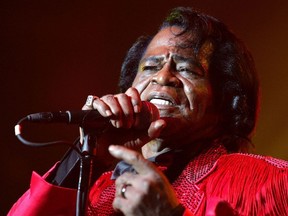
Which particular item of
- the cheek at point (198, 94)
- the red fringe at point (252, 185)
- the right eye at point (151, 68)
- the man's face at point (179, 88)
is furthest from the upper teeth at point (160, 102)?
the red fringe at point (252, 185)

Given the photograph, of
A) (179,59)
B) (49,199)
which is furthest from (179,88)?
(49,199)

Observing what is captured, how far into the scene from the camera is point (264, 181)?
6.06 ft

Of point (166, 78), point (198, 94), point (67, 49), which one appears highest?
point (67, 49)

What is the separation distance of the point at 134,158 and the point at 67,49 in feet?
6.51

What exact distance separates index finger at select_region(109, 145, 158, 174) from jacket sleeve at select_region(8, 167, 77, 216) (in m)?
0.57

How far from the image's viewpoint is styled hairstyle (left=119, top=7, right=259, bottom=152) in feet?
8.29

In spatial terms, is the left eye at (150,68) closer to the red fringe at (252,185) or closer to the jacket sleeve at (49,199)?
the red fringe at (252,185)

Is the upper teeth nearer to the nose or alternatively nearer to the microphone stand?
the nose

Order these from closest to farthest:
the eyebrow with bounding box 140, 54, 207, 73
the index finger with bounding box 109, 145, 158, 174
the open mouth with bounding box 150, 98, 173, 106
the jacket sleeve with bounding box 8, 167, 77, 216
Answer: the index finger with bounding box 109, 145, 158, 174 < the jacket sleeve with bounding box 8, 167, 77, 216 < the open mouth with bounding box 150, 98, 173, 106 < the eyebrow with bounding box 140, 54, 207, 73

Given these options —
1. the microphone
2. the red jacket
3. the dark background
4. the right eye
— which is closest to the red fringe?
the red jacket

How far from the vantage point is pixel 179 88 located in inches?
92.4

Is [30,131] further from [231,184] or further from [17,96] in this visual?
[231,184]

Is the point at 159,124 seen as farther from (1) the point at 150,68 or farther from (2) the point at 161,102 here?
(1) the point at 150,68

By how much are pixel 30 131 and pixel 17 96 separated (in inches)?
10.7
